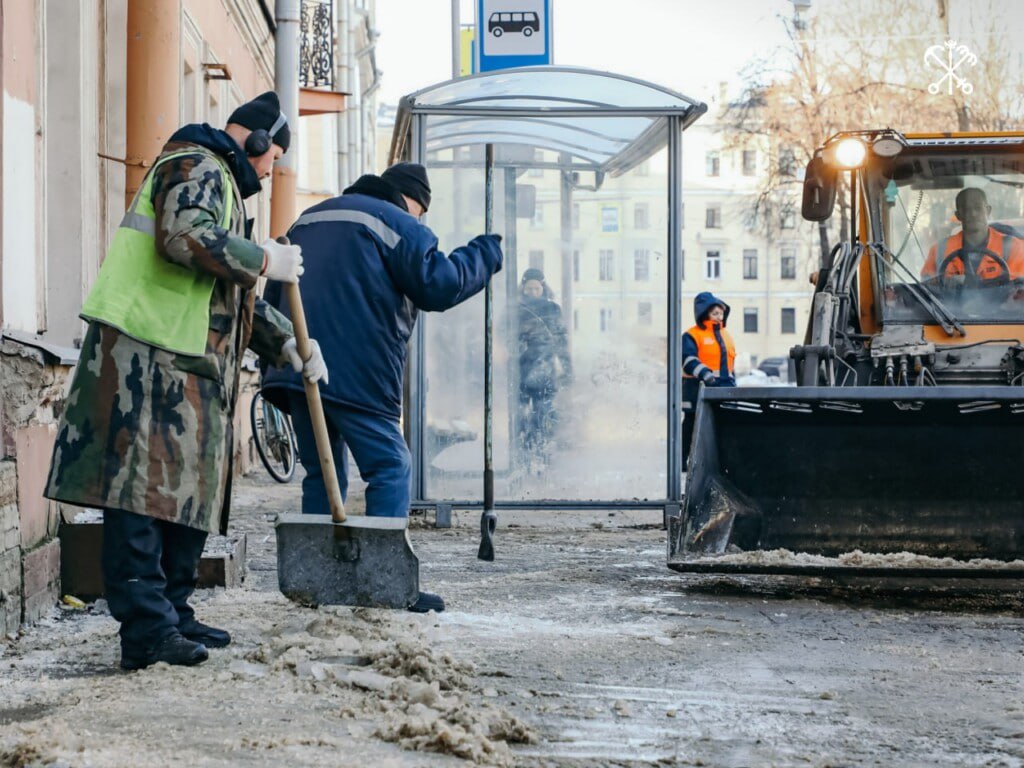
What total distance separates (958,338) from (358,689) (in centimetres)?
534

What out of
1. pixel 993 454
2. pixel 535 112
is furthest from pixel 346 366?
pixel 535 112

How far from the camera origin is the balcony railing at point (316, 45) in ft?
65.6

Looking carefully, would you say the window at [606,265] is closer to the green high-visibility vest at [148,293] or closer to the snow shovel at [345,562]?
the snow shovel at [345,562]

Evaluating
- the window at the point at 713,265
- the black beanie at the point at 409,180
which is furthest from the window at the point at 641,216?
the window at the point at 713,265

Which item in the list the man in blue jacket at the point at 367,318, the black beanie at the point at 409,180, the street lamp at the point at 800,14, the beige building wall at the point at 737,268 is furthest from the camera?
the beige building wall at the point at 737,268

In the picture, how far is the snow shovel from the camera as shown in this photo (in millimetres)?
5457

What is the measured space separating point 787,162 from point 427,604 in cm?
2249

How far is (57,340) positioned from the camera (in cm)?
786

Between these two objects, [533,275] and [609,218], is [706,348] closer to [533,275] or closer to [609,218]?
[609,218]

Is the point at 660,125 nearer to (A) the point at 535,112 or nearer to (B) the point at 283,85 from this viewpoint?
(A) the point at 535,112

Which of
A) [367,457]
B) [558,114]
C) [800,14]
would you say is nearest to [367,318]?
[367,457]

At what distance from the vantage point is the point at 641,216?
972cm

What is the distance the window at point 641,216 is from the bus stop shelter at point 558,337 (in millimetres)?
14

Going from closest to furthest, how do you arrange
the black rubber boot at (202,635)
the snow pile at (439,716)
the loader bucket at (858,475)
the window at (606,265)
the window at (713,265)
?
the snow pile at (439,716) → the black rubber boot at (202,635) → the loader bucket at (858,475) → the window at (606,265) → the window at (713,265)
